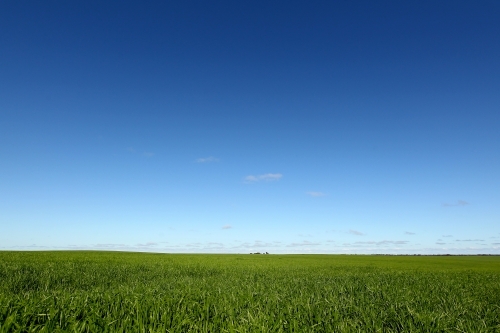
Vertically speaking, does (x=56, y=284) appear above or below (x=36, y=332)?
below

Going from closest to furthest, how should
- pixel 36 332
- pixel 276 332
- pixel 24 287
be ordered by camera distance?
pixel 36 332, pixel 276 332, pixel 24 287

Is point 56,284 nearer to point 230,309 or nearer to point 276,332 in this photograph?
point 230,309

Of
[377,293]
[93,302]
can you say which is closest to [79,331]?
[93,302]

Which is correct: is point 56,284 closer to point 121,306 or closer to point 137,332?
point 121,306

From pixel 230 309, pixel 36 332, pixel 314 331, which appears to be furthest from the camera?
pixel 230 309

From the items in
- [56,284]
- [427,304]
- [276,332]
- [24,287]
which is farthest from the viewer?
[56,284]

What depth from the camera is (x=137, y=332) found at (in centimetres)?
405

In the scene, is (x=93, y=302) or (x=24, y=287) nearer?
(x=93, y=302)

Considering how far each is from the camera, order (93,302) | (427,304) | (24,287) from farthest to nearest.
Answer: (24,287) < (427,304) < (93,302)

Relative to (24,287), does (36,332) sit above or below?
above

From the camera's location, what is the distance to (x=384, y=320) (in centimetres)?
533

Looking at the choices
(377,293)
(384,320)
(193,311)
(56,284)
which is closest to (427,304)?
(377,293)

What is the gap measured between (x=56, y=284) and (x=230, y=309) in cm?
943

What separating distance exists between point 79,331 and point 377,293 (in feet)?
24.4
